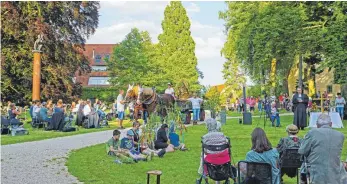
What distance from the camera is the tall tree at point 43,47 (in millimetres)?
36562

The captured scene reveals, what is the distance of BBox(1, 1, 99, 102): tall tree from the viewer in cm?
3656

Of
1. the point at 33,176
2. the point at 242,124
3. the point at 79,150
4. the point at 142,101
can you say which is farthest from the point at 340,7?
the point at 33,176

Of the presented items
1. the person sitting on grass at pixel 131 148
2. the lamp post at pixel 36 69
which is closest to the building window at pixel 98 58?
the lamp post at pixel 36 69

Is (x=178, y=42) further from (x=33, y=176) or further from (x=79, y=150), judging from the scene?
(x=33, y=176)

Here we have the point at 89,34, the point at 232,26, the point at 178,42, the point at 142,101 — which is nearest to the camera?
the point at 142,101

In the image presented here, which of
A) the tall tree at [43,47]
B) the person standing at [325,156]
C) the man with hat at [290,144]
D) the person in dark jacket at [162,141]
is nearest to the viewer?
the person standing at [325,156]

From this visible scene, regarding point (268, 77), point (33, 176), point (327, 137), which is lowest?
point (33, 176)

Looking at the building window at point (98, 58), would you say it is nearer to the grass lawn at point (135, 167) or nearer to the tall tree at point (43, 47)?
the tall tree at point (43, 47)

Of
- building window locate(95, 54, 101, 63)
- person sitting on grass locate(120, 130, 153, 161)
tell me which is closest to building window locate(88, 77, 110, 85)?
building window locate(95, 54, 101, 63)

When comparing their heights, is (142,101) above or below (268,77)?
below

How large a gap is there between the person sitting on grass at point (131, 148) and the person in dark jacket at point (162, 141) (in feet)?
3.19

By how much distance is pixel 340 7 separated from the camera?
26.7 m

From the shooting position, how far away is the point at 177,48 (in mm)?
70562

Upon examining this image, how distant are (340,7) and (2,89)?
2428 centimetres
